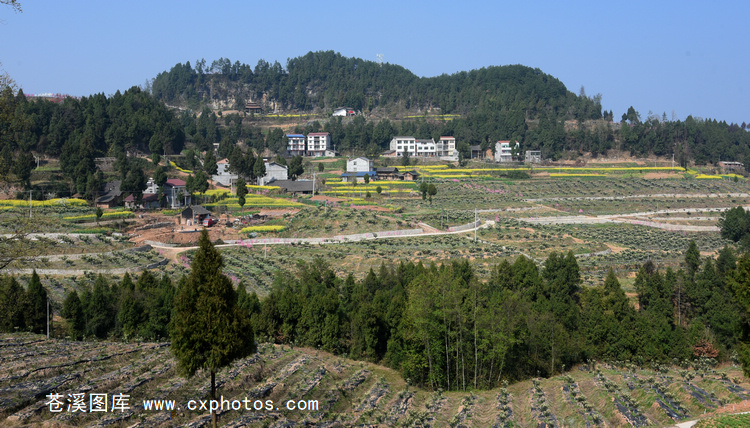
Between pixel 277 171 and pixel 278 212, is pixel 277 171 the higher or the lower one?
the higher one

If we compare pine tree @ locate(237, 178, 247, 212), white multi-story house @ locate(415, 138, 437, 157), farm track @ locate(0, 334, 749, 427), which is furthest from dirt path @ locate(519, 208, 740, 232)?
farm track @ locate(0, 334, 749, 427)

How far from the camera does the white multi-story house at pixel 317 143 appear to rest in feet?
312

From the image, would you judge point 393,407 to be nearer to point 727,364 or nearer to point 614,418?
point 614,418

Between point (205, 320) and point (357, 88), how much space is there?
12286 cm

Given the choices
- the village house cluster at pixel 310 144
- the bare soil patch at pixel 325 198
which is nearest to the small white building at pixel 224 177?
the bare soil patch at pixel 325 198

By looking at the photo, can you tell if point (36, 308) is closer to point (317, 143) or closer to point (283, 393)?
point (283, 393)

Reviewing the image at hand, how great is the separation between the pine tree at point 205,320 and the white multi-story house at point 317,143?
83.5 metres

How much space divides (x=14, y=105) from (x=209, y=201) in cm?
4502

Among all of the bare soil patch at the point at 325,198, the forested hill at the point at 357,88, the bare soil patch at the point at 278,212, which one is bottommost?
the bare soil patch at the point at 278,212

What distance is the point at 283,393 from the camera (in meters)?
16.4

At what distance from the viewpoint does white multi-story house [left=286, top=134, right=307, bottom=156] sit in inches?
3715

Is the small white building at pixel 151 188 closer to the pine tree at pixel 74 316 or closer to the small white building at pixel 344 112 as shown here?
the pine tree at pixel 74 316

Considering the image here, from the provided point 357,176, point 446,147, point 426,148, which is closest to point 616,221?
point 357,176

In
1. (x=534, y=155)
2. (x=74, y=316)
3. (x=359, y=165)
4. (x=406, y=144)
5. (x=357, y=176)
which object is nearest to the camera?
(x=74, y=316)
